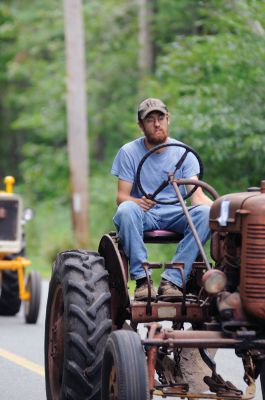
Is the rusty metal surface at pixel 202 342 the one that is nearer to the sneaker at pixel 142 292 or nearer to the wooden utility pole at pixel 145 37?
the sneaker at pixel 142 292

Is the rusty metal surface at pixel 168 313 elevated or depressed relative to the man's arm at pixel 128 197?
depressed

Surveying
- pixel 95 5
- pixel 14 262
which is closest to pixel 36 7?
pixel 95 5

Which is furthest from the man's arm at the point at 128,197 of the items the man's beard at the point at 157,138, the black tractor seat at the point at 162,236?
the man's beard at the point at 157,138

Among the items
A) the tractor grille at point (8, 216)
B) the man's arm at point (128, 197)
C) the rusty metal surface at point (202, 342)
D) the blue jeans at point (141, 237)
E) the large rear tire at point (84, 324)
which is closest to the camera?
the rusty metal surface at point (202, 342)

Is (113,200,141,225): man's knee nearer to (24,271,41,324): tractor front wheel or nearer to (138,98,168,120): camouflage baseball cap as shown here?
(138,98,168,120): camouflage baseball cap

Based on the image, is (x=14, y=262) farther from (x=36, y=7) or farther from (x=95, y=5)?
(x=36, y=7)

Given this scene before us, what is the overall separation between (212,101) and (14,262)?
598 centimetres

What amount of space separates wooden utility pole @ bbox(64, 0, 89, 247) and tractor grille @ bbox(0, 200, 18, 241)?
10.9 metres

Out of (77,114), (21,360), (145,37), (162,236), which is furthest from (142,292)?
(145,37)

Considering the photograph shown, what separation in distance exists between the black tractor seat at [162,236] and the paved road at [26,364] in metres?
1.73

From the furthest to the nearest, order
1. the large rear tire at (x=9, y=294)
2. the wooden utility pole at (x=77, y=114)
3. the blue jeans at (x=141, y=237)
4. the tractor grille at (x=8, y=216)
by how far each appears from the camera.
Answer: the wooden utility pole at (x=77, y=114), the tractor grille at (x=8, y=216), the large rear tire at (x=9, y=294), the blue jeans at (x=141, y=237)

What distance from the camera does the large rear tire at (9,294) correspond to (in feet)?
50.4

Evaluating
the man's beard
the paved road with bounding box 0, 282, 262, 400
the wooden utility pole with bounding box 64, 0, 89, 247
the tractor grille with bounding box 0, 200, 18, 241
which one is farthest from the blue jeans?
the wooden utility pole with bounding box 64, 0, 89, 247

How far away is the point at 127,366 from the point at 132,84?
32223 mm
